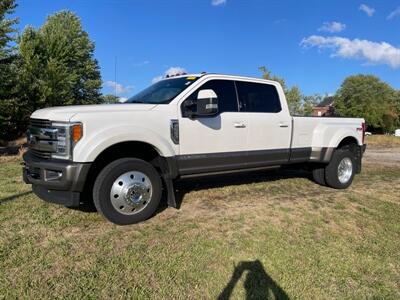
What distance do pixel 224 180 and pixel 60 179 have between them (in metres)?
3.93

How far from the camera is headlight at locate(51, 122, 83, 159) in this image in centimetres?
470

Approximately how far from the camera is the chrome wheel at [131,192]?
5016 millimetres

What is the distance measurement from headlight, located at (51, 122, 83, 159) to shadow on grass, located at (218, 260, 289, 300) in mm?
2345

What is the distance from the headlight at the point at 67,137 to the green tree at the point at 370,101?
7027 centimetres

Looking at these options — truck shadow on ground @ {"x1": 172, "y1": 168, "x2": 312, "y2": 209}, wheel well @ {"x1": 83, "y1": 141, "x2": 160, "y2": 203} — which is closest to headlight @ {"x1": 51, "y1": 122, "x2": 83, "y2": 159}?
wheel well @ {"x1": 83, "y1": 141, "x2": 160, "y2": 203}

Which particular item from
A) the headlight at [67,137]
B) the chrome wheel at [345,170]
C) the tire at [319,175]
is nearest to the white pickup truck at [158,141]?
the headlight at [67,137]

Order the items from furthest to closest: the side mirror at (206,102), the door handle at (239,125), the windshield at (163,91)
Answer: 1. the door handle at (239,125)
2. the windshield at (163,91)
3. the side mirror at (206,102)

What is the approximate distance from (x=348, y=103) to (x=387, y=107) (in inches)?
260

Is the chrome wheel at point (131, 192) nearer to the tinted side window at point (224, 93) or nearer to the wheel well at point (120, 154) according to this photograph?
the wheel well at point (120, 154)

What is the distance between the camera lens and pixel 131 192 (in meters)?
5.10

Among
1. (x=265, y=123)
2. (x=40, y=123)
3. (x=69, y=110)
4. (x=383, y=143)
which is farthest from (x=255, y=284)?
(x=383, y=143)

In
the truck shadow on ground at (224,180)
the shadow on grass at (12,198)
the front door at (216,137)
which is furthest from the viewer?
the truck shadow on ground at (224,180)

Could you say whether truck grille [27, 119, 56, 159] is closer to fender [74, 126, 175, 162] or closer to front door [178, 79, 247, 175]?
fender [74, 126, 175, 162]

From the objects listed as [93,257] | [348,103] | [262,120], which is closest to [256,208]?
[262,120]
